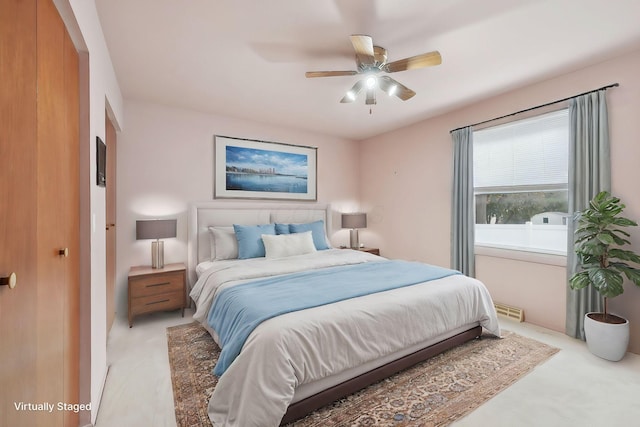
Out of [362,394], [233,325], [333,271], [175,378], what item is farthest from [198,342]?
[362,394]

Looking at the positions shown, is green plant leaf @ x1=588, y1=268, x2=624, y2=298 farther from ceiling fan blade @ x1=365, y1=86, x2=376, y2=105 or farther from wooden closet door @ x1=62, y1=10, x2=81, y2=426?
wooden closet door @ x1=62, y1=10, x2=81, y2=426

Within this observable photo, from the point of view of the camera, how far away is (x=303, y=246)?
12.6ft

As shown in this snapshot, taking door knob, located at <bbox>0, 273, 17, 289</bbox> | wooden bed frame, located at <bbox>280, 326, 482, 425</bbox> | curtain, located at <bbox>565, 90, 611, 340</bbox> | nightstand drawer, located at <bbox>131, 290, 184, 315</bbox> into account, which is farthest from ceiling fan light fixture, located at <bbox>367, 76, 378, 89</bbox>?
nightstand drawer, located at <bbox>131, 290, 184, 315</bbox>

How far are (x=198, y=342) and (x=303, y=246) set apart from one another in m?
1.67

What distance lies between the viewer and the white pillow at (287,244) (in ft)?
11.8

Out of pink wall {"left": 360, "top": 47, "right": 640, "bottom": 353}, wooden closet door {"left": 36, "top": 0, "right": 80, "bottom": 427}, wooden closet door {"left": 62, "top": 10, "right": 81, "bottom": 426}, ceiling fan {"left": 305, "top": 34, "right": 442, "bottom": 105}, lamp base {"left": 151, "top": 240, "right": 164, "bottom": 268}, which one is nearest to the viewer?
wooden closet door {"left": 36, "top": 0, "right": 80, "bottom": 427}

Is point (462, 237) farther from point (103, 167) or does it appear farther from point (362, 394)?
point (103, 167)

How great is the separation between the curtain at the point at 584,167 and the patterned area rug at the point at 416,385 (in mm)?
562

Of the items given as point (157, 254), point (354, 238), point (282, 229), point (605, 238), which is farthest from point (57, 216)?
point (354, 238)

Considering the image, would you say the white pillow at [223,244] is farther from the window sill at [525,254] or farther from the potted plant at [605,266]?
the potted plant at [605,266]

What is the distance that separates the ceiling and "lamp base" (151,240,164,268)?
1804 mm

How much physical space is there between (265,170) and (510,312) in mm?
3759

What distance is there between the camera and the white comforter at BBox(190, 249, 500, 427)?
1558mm

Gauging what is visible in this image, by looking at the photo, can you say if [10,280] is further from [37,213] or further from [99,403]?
[99,403]
